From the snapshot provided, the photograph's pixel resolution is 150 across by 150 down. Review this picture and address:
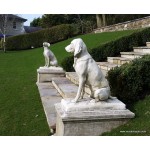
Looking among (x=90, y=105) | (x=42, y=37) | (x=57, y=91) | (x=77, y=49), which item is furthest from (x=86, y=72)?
(x=42, y=37)

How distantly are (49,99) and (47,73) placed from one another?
314 cm

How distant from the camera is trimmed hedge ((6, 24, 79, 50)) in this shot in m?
28.0

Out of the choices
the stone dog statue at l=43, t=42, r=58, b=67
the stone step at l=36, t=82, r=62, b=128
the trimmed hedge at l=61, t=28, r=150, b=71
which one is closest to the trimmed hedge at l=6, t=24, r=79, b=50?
the trimmed hedge at l=61, t=28, r=150, b=71

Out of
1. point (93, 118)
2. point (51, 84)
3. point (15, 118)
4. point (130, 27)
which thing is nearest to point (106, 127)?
point (93, 118)

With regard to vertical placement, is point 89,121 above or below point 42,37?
below

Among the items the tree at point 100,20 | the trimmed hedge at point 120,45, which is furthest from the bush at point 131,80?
the tree at point 100,20

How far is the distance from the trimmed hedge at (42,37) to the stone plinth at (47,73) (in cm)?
1803

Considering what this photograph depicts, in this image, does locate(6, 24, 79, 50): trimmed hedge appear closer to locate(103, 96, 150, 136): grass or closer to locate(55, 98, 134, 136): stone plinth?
locate(103, 96, 150, 136): grass

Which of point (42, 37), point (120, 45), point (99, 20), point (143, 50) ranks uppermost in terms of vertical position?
point (99, 20)

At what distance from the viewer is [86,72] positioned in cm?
472

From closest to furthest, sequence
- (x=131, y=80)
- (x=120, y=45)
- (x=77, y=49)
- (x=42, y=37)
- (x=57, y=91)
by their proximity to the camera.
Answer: (x=77, y=49) → (x=131, y=80) → (x=57, y=91) → (x=120, y=45) → (x=42, y=37)

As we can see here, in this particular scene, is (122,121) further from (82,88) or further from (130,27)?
(130,27)

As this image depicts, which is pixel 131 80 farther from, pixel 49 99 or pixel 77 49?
pixel 49 99

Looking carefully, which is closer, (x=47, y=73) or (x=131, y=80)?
(x=131, y=80)
